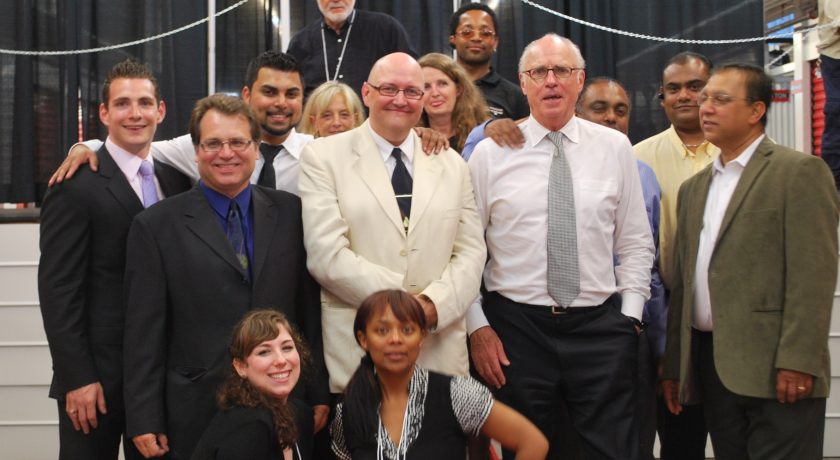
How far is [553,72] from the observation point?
9.92 ft

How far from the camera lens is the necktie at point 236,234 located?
276 centimetres

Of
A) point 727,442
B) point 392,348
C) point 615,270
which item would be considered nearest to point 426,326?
point 392,348

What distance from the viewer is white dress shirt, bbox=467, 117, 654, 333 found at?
3.00 m

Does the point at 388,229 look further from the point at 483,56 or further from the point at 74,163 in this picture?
the point at 483,56

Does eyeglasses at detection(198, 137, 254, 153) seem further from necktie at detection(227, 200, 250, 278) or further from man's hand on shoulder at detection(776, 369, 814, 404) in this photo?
man's hand on shoulder at detection(776, 369, 814, 404)

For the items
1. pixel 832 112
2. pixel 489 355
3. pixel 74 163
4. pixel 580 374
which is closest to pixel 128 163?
pixel 74 163

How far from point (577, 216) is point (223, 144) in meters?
1.12

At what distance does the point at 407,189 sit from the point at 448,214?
0.16 metres

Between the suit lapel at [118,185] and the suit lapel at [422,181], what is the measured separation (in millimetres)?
844

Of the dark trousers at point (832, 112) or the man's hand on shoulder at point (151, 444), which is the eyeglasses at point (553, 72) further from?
the dark trousers at point (832, 112)

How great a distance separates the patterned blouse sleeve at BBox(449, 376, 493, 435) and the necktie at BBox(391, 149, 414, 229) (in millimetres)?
565

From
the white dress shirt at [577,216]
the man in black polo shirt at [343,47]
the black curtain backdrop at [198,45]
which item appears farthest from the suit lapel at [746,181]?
the black curtain backdrop at [198,45]

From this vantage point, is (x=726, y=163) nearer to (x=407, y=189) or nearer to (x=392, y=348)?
(x=407, y=189)

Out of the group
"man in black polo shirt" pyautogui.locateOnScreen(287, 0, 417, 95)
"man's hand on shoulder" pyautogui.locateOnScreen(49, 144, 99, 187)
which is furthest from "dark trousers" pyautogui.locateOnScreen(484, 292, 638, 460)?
"man in black polo shirt" pyautogui.locateOnScreen(287, 0, 417, 95)
